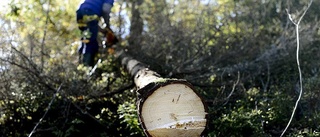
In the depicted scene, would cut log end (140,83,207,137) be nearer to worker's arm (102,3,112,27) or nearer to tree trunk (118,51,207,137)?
tree trunk (118,51,207,137)

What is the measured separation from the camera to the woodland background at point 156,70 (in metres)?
4.63

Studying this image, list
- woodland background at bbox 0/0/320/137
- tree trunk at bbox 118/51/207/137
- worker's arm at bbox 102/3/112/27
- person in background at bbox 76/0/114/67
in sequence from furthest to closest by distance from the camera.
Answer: worker's arm at bbox 102/3/112/27, person in background at bbox 76/0/114/67, woodland background at bbox 0/0/320/137, tree trunk at bbox 118/51/207/137

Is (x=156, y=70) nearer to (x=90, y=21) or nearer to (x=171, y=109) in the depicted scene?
(x=90, y=21)

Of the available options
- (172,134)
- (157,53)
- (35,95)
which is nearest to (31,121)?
(35,95)

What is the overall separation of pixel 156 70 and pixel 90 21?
1.30 meters

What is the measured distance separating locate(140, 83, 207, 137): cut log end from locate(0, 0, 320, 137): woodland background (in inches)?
Result: 16.4

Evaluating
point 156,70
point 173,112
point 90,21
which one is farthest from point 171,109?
point 90,21

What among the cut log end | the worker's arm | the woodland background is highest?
the worker's arm

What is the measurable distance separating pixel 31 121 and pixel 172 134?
1951 mm

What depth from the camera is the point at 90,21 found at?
21.7ft

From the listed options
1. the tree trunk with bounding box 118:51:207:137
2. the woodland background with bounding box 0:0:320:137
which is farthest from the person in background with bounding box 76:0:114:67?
the tree trunk with bounding box 118:51:207:137

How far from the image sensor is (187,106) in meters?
3.79

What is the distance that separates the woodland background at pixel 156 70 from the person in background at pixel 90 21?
19cm

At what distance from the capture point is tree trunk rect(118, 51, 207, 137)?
12.1ft
